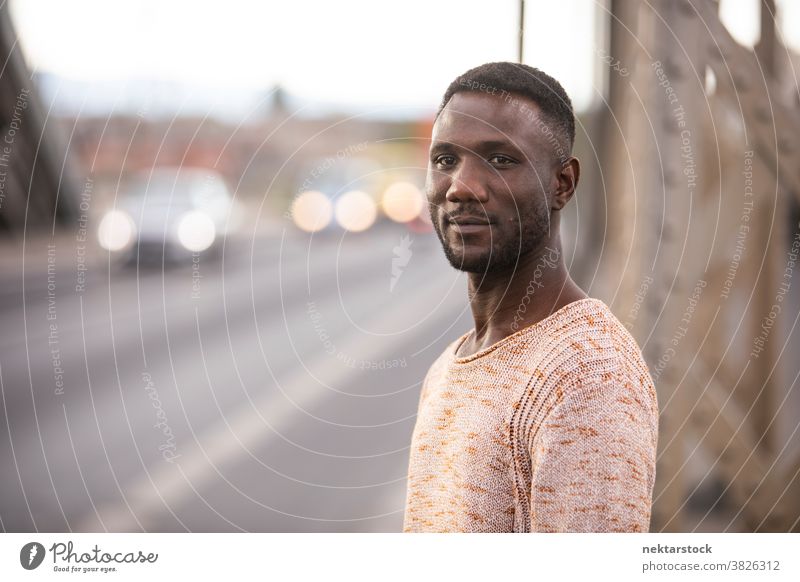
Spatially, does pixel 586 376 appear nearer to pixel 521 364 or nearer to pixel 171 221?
pixel 521 364

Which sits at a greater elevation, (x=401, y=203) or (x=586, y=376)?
(x=401, y=203)

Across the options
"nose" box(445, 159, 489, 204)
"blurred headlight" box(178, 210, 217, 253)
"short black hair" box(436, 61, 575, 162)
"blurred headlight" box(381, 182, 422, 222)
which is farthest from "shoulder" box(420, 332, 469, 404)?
"blurred headlight" box(178, 210, 217, 253)

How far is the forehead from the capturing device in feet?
4.11

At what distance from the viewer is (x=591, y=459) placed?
1122 millimetres

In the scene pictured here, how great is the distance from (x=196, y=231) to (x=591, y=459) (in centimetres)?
844

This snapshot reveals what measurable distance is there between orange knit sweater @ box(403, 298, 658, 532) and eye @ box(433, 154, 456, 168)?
0.29 metres

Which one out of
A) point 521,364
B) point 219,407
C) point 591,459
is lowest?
point 219,407

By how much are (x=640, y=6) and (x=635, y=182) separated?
486 millimetres

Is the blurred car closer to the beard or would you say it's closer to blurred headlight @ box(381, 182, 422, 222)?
blurred headlight @ box(381, 182, 422, 222)

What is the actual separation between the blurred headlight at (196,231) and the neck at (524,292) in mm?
7430

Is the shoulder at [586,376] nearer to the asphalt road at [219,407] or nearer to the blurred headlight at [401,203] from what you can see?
the asphalt road at [219,407]

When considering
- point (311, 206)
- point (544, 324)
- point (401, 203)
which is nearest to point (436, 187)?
point (544, 324)
